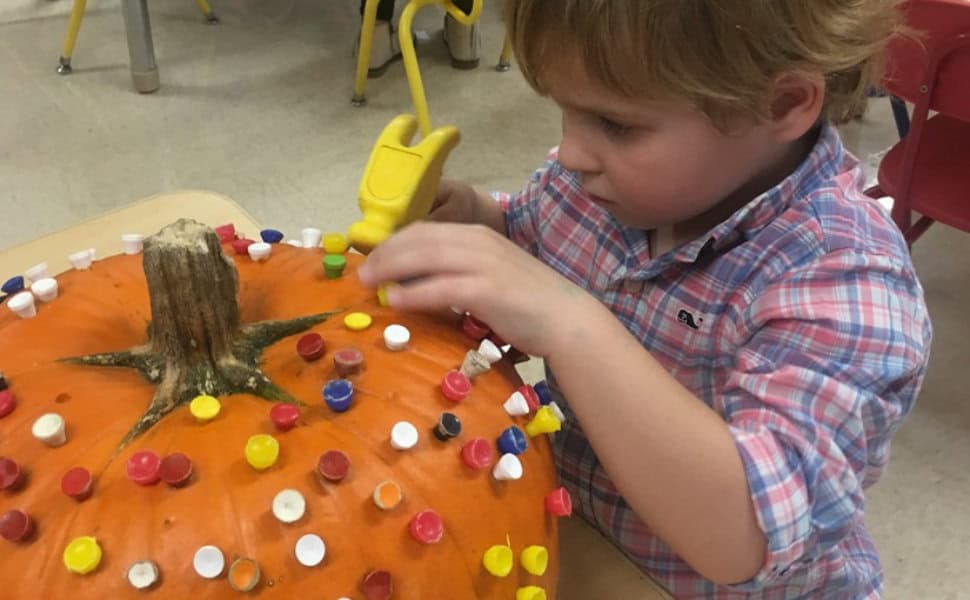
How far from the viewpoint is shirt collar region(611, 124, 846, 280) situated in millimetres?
705

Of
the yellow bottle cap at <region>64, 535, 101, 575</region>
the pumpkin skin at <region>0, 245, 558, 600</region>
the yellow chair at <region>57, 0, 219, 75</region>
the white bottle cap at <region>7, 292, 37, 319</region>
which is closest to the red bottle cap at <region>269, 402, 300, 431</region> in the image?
the pumpkin skin at <region>0, 245, 558, 600</region>

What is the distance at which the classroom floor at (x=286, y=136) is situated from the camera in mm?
1456

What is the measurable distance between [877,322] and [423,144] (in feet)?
1.13

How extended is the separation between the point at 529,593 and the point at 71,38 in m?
2.45

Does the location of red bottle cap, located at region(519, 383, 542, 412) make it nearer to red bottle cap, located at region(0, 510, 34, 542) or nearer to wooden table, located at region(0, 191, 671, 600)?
wooden table, located at region(0, 191, 671, 600)

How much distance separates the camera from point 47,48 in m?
2.70

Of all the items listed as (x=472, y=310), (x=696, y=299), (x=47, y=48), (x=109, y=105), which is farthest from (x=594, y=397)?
(x=47, y=48)

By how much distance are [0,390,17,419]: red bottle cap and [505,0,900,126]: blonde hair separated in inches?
16.4

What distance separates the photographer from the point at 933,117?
1.58 metres

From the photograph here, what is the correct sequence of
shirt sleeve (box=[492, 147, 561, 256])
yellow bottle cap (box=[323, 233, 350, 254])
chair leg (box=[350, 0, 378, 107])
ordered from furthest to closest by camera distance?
chair leg (box=[350, 0, 378, 107]) → shirt sleeve (box=[492, 147, 561, 256]) → yellow bottle cap (box=[323, 233, 350, 254])

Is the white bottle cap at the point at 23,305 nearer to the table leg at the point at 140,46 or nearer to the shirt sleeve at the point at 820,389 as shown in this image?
the shirt sleeve at the point at 820,389

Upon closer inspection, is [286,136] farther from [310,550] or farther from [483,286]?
[310,550]

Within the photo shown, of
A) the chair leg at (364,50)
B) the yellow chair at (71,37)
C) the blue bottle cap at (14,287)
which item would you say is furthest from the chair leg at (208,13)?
the blue bottle cap at (14,287)

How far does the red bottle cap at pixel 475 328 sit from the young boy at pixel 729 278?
0.02 meters
